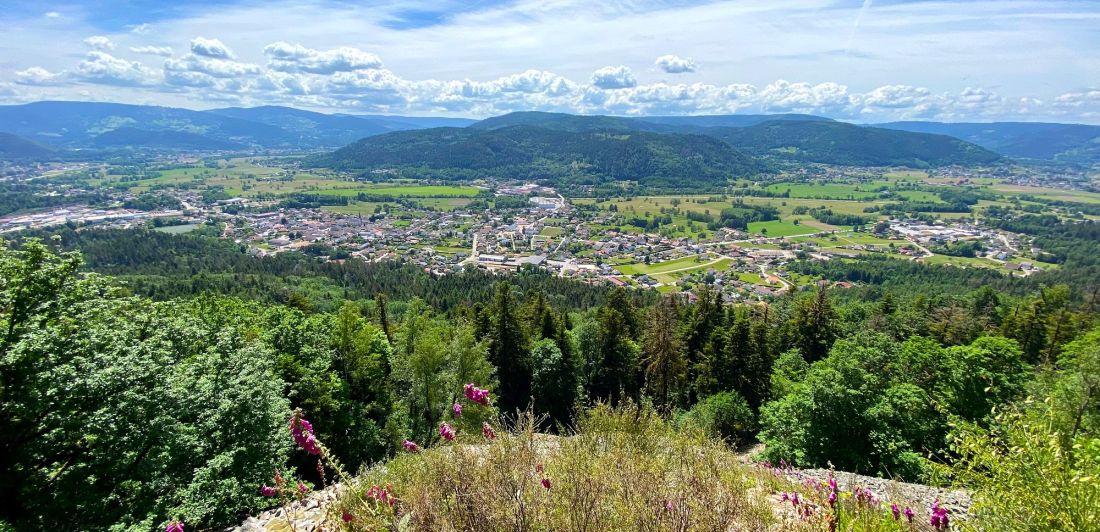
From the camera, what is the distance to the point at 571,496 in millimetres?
6164

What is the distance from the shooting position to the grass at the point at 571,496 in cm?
582

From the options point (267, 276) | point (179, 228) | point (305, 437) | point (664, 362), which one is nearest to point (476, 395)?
point (305, 437)

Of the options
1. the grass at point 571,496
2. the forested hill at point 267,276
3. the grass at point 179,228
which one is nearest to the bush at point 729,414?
the grass at point 571,496

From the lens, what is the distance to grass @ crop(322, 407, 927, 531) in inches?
229

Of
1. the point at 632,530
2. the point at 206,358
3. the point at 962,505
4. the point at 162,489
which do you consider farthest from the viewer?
the point at 206,358

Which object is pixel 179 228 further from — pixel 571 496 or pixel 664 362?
pixel 571 496

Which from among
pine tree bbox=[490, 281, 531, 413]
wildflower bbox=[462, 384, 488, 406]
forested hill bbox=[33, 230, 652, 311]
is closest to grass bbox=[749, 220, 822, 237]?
forested hill bbox=[33, 230, 652, 311]

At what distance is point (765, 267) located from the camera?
105688 mm

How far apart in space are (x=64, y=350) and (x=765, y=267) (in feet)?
368

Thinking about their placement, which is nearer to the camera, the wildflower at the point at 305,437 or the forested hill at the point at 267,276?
the wildflower at the point at 305,437

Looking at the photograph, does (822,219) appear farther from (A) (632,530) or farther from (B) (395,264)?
(A) (632,530)

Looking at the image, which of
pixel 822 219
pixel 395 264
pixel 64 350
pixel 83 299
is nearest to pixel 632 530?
pixel 64 350

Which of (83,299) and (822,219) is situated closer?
(83,299)

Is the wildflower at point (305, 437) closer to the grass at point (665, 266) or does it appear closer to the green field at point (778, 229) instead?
the grass at point (665, 266)
